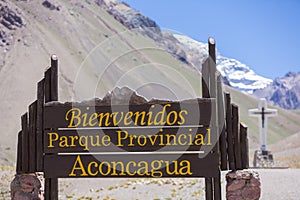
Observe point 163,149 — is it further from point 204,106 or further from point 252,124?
point 252,124

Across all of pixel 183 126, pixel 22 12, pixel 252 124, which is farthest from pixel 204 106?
pixel 252 124

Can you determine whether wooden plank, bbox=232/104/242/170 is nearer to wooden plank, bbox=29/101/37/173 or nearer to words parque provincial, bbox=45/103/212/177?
words parque provincial, bbox=45/103/212/177

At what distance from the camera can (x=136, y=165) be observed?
29.9ft

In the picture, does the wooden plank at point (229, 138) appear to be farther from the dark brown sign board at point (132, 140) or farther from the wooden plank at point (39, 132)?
the wooden plank at point (39, 132)

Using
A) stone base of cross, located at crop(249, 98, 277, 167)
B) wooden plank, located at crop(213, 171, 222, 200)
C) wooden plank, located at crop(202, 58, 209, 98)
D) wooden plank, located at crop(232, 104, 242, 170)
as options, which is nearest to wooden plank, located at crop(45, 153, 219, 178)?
wooden plank, located at crop(213, 171, 222, 200)

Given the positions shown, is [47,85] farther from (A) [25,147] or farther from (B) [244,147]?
(B) [244,147]

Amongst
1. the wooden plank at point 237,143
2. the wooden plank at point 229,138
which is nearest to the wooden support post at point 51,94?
the wooden plank at point 229,138

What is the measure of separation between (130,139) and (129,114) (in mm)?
487

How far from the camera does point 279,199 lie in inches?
589

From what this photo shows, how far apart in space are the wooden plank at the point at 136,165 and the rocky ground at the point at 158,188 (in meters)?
7.00

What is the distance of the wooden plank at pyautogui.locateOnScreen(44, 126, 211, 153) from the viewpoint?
899cm

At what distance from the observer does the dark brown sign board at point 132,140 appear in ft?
29.5

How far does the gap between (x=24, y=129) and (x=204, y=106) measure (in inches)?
146

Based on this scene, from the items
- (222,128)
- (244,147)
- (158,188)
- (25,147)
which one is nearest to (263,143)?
(158,188)
